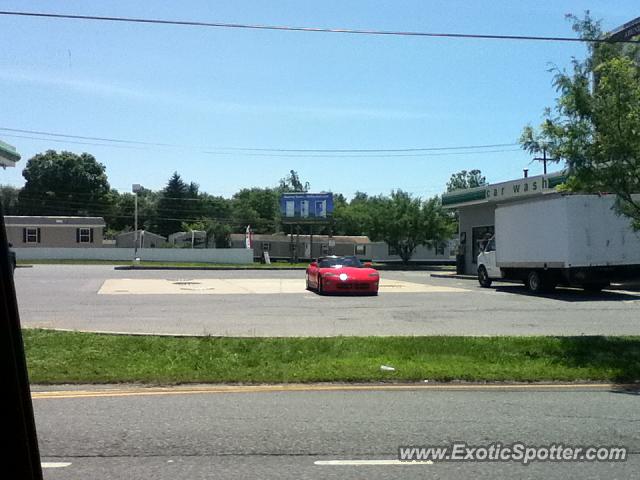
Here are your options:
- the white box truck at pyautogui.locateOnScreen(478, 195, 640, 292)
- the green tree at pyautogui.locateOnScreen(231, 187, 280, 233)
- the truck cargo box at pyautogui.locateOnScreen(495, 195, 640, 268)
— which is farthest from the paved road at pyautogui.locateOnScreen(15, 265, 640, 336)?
the green tree at pyautogui.locateOnScreen(231, 187, 280, 233)

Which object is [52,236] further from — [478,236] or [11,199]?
[478,236]

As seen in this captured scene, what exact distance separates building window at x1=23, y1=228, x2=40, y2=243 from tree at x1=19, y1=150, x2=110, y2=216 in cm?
3379

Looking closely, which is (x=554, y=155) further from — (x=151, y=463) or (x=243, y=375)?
(x=151, y=463)

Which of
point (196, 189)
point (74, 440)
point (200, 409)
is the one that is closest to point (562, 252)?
point (200, 409)

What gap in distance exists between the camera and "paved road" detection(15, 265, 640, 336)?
13.5 m

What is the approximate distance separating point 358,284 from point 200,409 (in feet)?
48.6

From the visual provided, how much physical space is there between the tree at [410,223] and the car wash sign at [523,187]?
24063mm

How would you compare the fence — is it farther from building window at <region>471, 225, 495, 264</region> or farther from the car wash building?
building window at <region>471, 225, 495, 264</region>

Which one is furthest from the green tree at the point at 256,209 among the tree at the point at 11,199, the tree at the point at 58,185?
the tree at the point at 11,199

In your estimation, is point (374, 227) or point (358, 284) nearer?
point (358, 284)

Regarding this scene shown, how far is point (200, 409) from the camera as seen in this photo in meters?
7.30

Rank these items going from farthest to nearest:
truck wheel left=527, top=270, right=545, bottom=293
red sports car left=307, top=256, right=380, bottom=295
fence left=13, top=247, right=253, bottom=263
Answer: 1. fence left=13, top=247, right=253, bottom=263
2. truck wheel left=527, top=270, right=545, bottom=293
3. red sports car left=307, top=256, right=380, bottom=295

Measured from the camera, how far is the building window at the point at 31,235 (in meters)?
64.7

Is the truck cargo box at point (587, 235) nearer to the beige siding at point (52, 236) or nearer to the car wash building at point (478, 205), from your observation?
the car wash building at point (478, 205)
